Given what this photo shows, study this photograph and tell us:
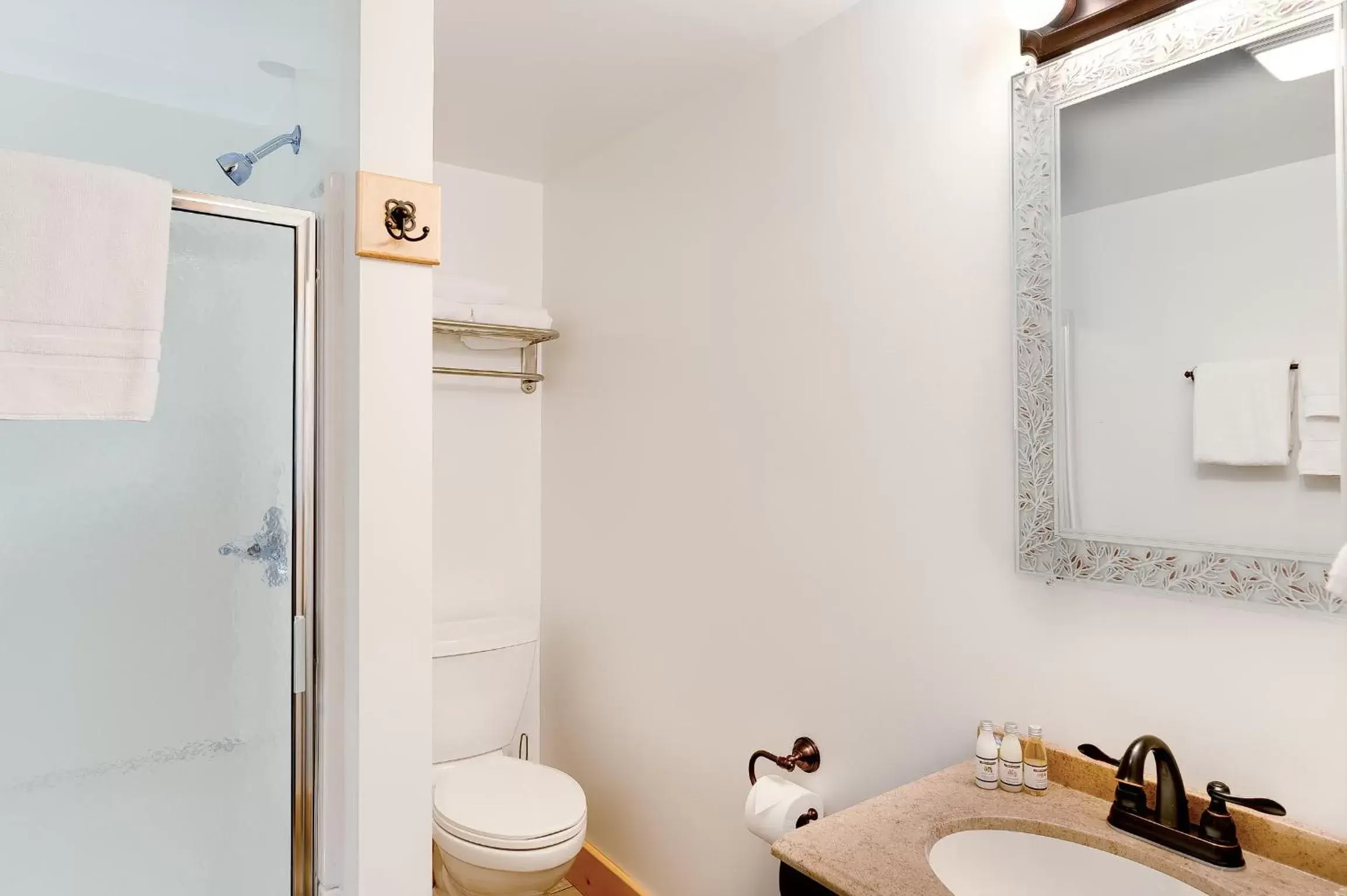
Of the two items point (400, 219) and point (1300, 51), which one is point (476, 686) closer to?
point (400, 219)

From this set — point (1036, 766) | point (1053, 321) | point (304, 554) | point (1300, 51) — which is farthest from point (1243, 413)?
point (304, 554)

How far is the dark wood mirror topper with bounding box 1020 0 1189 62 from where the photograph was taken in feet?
4.13

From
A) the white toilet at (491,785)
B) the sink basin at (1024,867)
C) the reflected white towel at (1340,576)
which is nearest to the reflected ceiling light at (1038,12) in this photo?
the reflected white towel at (1340,576)

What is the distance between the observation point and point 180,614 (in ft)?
5.08

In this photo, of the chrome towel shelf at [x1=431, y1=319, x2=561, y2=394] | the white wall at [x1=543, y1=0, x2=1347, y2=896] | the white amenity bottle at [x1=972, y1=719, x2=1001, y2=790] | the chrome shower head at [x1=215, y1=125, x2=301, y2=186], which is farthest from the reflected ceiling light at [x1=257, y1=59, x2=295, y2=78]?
the white amenity bottle at [x1=972, y1=719, x2=1001, y2=790]

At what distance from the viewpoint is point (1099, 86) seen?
4.34 feet

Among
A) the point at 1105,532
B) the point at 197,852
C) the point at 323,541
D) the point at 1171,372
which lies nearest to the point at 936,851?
the point at 1105,532

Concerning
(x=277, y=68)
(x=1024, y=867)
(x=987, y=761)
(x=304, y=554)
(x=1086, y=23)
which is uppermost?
(x=277, y=68)

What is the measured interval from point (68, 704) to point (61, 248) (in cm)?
92

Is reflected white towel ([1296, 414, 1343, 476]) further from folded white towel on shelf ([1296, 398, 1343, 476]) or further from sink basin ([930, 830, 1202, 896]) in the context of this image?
sink basin ([930, 830, 1202, 896])

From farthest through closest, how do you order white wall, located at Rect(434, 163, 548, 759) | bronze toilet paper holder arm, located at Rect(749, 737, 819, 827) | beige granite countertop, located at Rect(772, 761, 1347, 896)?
white wall, located at Rect(434, 163, 548, 759) → bronze toilet paper holder arm, located at Rect(749, 737, 819, 827) → beige granite countertop, located at Rect(772, 761, 1347, 896)

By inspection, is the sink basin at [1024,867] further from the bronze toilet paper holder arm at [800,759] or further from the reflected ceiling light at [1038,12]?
the reflected ceiling light at [1038,12]

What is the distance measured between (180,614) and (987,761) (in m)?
1.49

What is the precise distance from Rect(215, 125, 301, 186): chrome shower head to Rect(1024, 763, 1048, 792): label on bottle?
5.95ft
